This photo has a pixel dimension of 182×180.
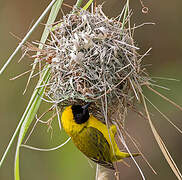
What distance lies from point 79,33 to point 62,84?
30 cm

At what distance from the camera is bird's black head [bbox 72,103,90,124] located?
2.53 m

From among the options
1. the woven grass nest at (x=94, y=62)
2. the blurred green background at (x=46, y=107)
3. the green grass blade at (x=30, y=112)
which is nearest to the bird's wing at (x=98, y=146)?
the woven grass nest at (x=94, y=62)

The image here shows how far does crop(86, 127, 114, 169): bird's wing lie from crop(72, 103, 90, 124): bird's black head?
9cm

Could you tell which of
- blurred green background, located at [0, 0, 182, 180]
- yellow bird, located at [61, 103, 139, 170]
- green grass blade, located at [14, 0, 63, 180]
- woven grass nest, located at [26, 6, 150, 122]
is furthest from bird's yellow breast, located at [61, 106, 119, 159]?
blurred green background, located at [0, 0, 182, 180]

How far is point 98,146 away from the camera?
9.03ft

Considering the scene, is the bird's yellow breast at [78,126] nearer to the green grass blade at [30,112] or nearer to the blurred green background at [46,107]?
the green grass blade at [30,112]

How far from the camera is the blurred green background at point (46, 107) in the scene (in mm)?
4688

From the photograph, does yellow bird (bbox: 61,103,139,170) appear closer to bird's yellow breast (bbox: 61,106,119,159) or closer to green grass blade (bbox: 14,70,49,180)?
bird's yellow breast (bbox: 61,106,119,159)

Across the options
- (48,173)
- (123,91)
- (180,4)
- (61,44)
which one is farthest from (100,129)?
(180,4)

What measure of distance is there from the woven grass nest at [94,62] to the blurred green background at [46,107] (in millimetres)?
2146

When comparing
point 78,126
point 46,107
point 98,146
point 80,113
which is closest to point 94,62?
point 80,113

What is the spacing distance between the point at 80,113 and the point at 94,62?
42cm

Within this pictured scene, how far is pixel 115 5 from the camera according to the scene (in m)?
4.72

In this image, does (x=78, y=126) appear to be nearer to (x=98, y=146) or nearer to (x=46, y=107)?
(x=98, y=146)
